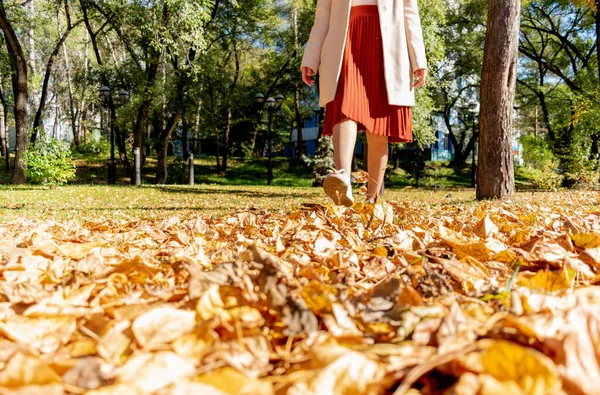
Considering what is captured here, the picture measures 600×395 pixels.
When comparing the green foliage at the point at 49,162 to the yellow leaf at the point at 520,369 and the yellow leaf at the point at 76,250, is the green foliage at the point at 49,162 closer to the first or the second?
the yellow leaf at the point at 76,250

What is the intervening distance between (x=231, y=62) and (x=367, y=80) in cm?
2959

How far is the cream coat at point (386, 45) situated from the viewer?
3.84 meters

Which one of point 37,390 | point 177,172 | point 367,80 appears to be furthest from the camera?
point 177,172

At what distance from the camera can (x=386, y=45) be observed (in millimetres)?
3852

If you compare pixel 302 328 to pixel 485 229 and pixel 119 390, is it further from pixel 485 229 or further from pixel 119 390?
pixel 485 229

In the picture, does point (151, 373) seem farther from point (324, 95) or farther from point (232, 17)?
point (232, 17)

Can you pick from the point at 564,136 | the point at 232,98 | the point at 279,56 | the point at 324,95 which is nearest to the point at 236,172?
the point at 232,98

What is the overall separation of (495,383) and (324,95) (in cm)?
357

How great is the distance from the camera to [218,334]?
0.84 meters

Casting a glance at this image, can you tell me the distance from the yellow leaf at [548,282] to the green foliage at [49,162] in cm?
1301

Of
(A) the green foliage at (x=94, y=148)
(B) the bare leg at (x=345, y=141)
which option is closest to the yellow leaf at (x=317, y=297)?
(B) the bare leg at (x=345, y=141)

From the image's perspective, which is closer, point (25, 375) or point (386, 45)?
point (25, 375)

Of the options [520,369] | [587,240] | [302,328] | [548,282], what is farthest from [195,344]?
[587,240]

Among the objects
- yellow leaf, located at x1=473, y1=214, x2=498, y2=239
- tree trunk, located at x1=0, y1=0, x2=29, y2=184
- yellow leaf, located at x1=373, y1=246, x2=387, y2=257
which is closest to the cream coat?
yellow leaf, located at x1=473, y1=214, x2=498, y2=239
